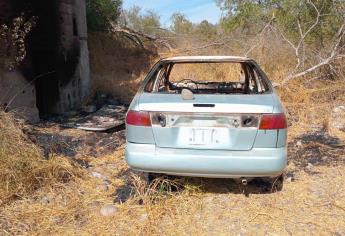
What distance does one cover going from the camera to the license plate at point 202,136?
10.4 ft

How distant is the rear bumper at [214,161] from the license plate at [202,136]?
0.08 m

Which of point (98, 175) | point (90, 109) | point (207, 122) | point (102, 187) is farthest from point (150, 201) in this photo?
point (90, 109)

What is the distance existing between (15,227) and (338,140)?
475cm

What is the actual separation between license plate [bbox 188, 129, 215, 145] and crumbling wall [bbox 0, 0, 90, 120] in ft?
13.6

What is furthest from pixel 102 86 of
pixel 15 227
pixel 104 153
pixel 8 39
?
pixel 15 227

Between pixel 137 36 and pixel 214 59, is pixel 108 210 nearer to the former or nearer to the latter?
pixel 214 59

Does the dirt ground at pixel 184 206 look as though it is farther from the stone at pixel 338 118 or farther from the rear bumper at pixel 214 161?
the stone at pixel 338 118

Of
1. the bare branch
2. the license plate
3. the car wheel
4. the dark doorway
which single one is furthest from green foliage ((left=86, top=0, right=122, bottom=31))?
the license plate

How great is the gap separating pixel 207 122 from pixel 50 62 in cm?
520

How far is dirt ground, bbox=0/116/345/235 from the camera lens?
3.18 metres

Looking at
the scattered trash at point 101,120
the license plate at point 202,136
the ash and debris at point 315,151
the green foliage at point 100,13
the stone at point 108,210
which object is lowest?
the ash and debris at point 315,151

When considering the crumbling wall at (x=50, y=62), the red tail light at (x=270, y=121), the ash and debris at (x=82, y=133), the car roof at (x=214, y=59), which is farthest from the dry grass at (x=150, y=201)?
the crumbling wall at (x=50, y=62)

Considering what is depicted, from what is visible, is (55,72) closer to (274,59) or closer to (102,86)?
(102,86)

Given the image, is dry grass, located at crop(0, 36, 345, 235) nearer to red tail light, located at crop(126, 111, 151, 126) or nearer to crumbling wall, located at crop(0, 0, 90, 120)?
red tail light, located at crop(126, 111, 151, 126)
